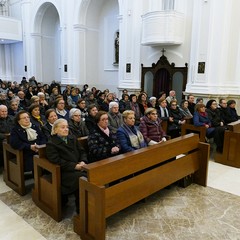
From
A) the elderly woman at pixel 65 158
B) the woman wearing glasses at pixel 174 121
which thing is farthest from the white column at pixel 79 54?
the elderly woman at pixel 65 158

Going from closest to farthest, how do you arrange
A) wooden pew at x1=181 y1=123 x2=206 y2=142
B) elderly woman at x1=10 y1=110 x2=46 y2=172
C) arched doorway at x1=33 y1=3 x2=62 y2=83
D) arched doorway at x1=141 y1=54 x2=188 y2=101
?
1. elderly woman at x1=10 y1=110 x2=46 y2=172
2. wooden pew at x1=181 y1=123 x2=206 y2=142
3. arched doorway at x1=141 y1=54 x2=188 y2=101
4. arched doorway at x1=33 y1=3 x2=62 y2=83

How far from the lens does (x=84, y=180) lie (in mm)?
2367

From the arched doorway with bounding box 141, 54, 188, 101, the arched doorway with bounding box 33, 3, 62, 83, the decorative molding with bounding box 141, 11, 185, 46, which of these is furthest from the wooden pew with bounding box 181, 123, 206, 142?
the arched doorway with bounding box 33, 3, 62, 83

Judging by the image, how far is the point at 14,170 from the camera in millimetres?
3531

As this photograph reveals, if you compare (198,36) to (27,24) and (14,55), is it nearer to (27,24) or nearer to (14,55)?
(27,24)

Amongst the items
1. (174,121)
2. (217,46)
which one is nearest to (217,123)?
(174,121)

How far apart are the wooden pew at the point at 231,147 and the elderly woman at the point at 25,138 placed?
3.19 metres

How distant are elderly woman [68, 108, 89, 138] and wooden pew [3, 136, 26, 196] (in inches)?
32.7

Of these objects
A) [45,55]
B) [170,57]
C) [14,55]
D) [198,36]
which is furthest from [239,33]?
[14,55]

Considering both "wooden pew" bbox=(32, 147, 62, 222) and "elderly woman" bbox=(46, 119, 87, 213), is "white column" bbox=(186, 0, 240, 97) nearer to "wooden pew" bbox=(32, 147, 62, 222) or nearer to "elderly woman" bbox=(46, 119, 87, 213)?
"elderly woman" bbox=(46, 119, 87, 213)

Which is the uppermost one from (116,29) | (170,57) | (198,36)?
(116,29)

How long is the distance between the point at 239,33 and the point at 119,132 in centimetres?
642

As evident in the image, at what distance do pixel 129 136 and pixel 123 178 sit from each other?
0.66 metres

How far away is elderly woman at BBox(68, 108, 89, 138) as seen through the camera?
3.87 meters
